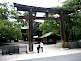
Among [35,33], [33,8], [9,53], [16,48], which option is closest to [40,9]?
[33,8]

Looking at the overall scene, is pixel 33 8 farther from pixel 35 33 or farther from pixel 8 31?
pixel 35 33

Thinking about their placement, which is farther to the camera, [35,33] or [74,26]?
[35,33]

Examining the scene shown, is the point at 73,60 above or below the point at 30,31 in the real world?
below

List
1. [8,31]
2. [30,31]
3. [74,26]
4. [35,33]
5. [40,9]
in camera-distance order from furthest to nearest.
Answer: [35,33] → [8,31] → [74,26] → [40,9] → [30,31]

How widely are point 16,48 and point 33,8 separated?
6230mm

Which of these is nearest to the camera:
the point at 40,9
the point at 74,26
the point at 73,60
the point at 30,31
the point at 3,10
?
the point at 73,60

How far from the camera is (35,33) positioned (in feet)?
133

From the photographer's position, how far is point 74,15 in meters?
15.9

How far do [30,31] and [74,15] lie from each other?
30.2ft

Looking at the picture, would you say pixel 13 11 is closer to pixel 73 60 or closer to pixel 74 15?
pixel 74 15

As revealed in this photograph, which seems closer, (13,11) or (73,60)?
(73,60)

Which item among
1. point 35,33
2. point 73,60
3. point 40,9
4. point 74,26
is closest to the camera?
point 73,60

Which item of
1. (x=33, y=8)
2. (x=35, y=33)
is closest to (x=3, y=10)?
(x=33, y=8)

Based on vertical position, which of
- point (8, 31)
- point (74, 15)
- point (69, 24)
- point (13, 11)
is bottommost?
point (8, 31)
